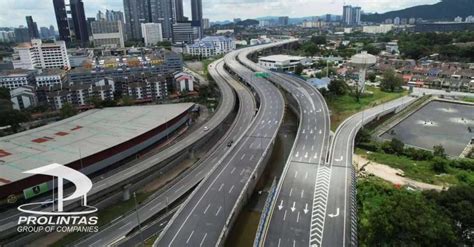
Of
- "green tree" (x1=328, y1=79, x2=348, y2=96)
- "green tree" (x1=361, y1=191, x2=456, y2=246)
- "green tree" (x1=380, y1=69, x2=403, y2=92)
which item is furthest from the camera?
"green tree" (x1=380, y1=69, x2=403, y2=92)

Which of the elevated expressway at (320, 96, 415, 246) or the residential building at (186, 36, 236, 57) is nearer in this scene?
the elevated expressway at (320, 96, 415, 246)

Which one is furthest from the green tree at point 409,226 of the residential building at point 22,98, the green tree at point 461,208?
the residential building at point 22,98

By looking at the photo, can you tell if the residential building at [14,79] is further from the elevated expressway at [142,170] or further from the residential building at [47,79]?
the elevated expressway at [142,170]

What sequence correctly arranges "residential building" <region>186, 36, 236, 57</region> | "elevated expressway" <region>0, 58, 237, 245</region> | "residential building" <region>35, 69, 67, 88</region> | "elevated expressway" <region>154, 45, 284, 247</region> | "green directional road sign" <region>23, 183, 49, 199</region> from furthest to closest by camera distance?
"residential building" <region>186, 36, 236, 57</region>, "residential building" <region>35, 69, 67, 88</region>, "green directional road sign" <region>23, 183, 49, 199</region>, "elevated expressway" <region>0, 58, 237, 245</region>, "elevated expressway" <region>154, 45, 284, 247</region>

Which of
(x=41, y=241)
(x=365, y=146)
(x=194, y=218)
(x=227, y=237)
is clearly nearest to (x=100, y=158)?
(x=41, y=241)

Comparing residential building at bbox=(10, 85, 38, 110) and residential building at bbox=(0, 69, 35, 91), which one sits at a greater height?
residential building at bbox=(0, 69, 35, 91)

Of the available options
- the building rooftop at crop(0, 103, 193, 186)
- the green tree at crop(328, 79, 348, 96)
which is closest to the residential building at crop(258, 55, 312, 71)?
the green tree at crop(328, 79, 348, 96)

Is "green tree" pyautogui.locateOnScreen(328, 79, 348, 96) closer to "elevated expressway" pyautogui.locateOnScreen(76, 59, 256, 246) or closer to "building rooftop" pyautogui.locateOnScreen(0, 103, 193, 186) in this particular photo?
"elevated expressway" pyautogui.locateOnScreen(76, 59, 256, 246)

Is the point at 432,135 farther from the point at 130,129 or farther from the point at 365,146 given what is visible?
the point at 130,129

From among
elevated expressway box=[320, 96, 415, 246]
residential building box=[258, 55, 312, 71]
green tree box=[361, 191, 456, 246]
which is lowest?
elevated expressway box=[320, 96, 415, 246]
